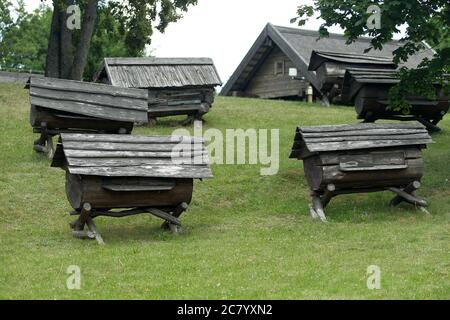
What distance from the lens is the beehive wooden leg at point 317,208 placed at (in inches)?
627

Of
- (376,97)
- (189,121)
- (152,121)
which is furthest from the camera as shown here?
(189,121)

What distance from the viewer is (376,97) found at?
22.5 metres

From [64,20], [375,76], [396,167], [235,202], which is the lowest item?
[235,202]

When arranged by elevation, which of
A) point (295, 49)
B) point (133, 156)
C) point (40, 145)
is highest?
point (295, 49)

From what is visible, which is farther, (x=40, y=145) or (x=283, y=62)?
(x=283, y=62)

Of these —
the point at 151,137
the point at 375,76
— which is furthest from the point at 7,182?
the point at 375,76

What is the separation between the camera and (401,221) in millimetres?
15531

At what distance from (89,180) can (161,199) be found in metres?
1.56

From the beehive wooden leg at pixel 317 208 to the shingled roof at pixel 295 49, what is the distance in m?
18.6

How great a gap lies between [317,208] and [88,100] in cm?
747

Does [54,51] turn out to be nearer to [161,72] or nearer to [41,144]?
[161,72]

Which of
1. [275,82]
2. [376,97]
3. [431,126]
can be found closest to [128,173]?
[376,97]

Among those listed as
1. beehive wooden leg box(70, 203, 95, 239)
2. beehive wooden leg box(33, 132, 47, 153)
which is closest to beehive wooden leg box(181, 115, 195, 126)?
beehive wooden leg box(33, 132, 47, 153)

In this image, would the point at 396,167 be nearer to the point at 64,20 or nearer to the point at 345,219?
the point at 345,219
